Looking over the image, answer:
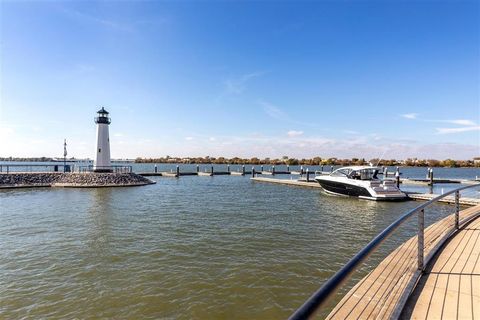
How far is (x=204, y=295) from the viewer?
20.7 ft

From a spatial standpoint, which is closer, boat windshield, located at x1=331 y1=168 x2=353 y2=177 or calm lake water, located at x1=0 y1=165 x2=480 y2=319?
calm lake water, located at x1=0 y1=165 x2=480 y2=319

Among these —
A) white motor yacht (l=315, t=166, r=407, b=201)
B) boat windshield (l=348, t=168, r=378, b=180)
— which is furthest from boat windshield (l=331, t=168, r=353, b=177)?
boat windshield (l=348, t=168, r=378, b=180)

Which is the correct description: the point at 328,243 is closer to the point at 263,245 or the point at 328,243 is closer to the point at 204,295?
the point at 263,245

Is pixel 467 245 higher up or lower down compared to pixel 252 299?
higher up

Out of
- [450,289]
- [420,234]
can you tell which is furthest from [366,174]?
[450,289]

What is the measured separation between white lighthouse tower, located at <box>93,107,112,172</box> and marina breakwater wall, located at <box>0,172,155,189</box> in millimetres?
1390

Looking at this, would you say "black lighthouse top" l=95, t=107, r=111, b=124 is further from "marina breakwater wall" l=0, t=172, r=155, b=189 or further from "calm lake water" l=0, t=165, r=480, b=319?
"calm lake water" l=0, t=165, r=480, b=319

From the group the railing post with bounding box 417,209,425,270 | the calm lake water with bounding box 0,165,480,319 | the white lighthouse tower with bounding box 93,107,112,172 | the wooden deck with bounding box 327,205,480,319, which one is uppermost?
the white lighthouse tower with bounding box 93,107,112,172

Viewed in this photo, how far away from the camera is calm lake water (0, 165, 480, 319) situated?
5945 mm

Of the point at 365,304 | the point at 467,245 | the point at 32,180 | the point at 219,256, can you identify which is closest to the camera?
the point at 365,304

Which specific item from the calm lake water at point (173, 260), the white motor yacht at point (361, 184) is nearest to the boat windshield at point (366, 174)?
the white motor yacht at point (361, 184)

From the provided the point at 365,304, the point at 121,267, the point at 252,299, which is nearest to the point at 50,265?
the point at 121,267

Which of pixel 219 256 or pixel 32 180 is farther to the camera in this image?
pixel 32 180

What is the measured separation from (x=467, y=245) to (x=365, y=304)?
363cm
